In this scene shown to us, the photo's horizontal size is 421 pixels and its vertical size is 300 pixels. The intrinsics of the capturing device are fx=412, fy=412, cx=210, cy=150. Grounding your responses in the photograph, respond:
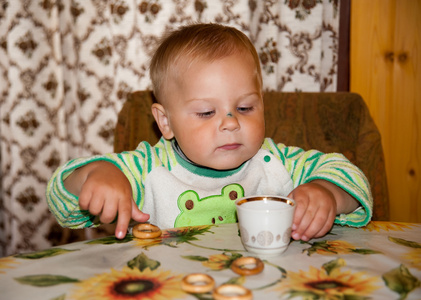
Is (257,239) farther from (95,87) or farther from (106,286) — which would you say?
(95,87)

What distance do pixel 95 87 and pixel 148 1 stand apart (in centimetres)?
61

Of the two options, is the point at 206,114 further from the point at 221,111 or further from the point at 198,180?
the point at 198,180

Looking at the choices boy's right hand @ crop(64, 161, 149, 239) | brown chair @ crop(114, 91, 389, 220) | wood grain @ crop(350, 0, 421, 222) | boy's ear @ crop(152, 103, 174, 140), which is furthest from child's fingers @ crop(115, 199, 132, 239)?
wood grain @ crop(350, 0, 421, 222)

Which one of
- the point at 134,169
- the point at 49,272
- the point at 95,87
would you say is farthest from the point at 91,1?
the point at 49,272

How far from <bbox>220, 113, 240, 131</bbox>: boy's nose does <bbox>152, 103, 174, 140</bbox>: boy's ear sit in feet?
0.79

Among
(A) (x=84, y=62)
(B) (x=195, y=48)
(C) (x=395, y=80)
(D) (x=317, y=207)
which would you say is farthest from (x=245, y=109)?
(A) (x=84, y=62)

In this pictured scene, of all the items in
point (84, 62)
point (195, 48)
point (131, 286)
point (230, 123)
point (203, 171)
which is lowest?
point (131, 286)

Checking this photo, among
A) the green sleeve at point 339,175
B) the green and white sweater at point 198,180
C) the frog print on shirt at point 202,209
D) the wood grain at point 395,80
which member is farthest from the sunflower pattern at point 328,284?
the wood grain at point 395,80

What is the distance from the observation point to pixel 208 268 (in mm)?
605

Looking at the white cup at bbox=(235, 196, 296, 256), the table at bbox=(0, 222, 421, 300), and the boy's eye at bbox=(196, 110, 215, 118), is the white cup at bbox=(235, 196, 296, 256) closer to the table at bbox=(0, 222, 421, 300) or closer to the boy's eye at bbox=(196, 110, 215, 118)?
the table at bbox=(0, 222, 421, 300)

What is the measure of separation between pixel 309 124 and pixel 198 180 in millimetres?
604

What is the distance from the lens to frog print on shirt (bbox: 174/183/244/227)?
3.62ft

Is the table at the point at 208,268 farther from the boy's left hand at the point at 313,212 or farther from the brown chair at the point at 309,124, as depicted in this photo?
the brown chair at the point at 309,124

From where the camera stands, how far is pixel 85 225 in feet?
3.34
